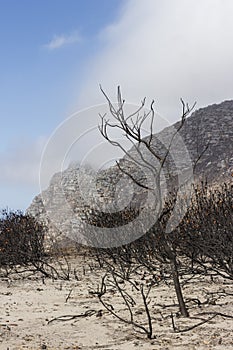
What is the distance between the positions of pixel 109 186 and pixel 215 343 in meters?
11.9

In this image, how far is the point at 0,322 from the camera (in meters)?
5.69

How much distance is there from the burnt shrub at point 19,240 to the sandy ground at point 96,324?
3.84m

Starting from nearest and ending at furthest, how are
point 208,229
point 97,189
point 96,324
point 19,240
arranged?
point 96,324, point 208,229, point 19,240, point 97,189

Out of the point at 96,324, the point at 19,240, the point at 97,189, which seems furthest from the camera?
the point at 97,189

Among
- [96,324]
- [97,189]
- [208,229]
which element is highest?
[97,189]

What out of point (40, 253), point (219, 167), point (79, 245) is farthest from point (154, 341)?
point (219, 167)

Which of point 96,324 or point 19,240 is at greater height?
point 19,240

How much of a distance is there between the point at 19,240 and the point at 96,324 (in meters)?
7.83

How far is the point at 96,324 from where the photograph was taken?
5555 millimetres

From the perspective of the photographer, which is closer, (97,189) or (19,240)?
(19,240)

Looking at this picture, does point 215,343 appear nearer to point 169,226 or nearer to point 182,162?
point 169,226

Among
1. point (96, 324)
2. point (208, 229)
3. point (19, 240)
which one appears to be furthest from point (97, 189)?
point (96, 324)

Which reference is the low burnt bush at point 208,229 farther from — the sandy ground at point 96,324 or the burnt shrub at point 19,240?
the burnt shrub at point 19,240

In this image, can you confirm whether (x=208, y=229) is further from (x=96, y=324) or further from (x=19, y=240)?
(x=19, y=240)
